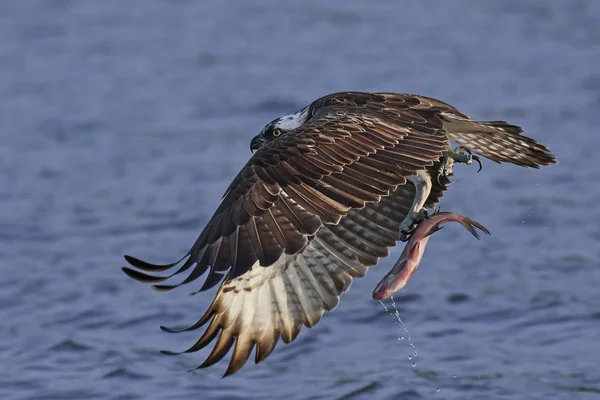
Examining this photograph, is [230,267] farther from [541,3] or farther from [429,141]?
[541,3]

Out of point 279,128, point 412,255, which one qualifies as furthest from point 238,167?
point 412,255

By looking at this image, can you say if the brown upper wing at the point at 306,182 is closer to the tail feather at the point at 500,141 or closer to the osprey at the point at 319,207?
the osprey at the point at 319,207

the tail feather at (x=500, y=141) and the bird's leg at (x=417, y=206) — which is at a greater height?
the tail feather at (x=500, y=141)

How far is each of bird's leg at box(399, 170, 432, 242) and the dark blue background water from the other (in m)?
1.41

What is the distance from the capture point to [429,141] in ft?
23.1

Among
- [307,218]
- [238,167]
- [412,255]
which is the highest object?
[238,167]

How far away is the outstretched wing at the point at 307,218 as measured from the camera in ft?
20.4

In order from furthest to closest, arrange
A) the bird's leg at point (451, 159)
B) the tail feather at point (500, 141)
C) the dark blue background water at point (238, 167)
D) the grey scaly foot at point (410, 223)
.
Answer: the dark blue background water at point (238, 167) < the bird's leg at point (451, 159) < the tail feather at point (500, 141) < the grey scaly foot at point (410, 223)

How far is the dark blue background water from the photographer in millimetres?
8734

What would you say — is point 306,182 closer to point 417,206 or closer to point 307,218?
point 307,218

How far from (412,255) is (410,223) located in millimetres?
470

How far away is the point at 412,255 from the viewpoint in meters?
7.00

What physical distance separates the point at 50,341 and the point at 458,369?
9.19ft

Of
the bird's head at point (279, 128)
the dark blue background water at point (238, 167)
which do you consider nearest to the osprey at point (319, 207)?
the bird's head at point (279, 128)
